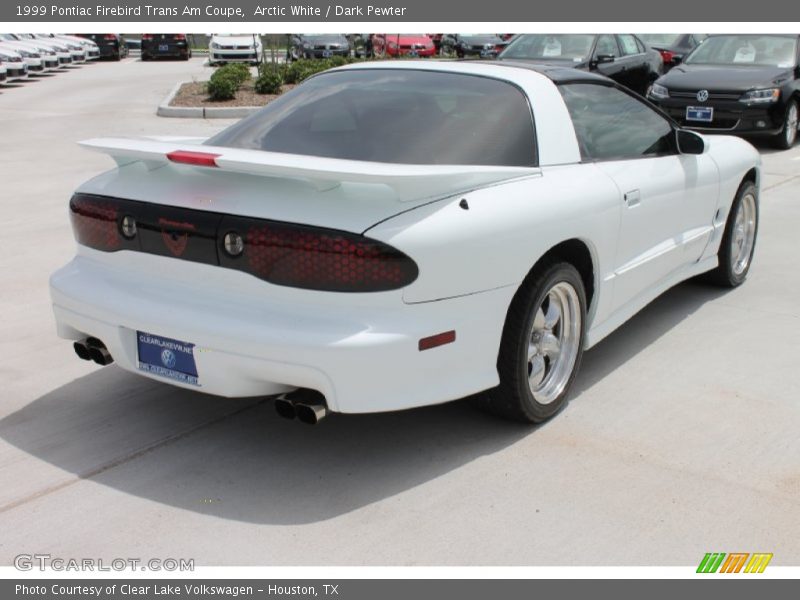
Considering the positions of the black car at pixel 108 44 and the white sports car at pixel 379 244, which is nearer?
the white sports car at pixel 379 244

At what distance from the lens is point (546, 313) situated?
4152 millimetres

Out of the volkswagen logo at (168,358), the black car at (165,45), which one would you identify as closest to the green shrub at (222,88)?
the volkswagen logo at (168,358)

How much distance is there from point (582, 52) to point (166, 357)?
11.1 m

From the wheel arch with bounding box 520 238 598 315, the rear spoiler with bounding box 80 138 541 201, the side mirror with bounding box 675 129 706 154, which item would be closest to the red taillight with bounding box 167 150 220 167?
the rear spoiler with bounding box 80 138 541 201

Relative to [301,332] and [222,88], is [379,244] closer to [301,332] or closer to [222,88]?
[301,332]

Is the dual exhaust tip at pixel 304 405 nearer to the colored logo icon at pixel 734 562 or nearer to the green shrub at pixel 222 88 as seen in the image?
the colored logo icon at pixel 734 562

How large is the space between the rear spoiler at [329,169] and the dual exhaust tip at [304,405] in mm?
746

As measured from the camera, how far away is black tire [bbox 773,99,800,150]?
12312 millimetres

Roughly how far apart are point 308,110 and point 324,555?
2134 millimetres

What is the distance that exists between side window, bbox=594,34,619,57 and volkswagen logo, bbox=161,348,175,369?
36.9ft

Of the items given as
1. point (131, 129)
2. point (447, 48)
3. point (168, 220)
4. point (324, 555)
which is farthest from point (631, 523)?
point (447, 48)

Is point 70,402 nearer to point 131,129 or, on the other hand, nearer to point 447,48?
point 131,129

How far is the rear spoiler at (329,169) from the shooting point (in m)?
3.32

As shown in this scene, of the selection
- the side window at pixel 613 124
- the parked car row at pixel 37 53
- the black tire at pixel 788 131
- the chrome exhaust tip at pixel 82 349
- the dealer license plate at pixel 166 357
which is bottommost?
the parked car row at pixel 37 53
